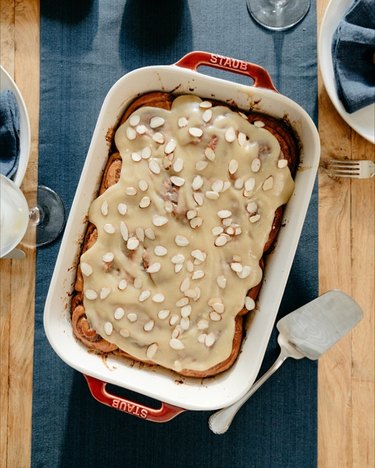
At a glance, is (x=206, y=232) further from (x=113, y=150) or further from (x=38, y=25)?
(x=38, y=25)

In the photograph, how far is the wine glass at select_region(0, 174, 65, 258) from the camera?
4.72 feet

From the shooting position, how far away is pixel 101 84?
5.18ft

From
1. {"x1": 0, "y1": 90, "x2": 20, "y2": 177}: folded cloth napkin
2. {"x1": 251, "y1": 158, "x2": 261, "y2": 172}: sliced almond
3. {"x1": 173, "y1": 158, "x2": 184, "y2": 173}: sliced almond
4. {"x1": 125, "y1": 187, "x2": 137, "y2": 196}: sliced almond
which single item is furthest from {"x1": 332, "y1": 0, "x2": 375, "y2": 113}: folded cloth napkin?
{"x1": 0, "y1": 90, "x2": 20, "y2": 177}: folded cloth napkin

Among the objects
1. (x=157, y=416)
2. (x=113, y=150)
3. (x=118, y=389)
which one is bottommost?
(x=118, y=389)

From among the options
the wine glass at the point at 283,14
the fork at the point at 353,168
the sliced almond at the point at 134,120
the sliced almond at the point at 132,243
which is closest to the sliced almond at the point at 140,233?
the sliced almond at the point at 132,243

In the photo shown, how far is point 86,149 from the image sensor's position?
5.19 ft

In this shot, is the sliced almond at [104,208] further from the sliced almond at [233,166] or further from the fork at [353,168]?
the fork at [353,168]

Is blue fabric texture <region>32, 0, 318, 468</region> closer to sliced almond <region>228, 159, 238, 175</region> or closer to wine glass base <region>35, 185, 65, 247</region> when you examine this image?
wine glass base <region>35, 185, 65, 247</region>

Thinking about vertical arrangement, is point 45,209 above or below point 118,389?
above

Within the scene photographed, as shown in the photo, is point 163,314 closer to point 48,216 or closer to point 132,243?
point 132,243

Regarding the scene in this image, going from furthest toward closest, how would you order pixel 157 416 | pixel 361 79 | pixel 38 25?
1. pixel 38 25
2. pixel 361 79
3. pixel 157 416

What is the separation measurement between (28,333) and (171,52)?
729 mm

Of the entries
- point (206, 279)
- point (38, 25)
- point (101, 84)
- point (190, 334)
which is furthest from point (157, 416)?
point (38, 25)

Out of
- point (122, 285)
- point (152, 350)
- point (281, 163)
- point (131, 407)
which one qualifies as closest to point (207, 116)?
point (281, 163)
